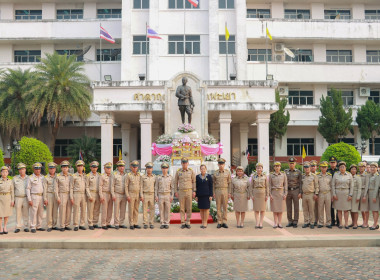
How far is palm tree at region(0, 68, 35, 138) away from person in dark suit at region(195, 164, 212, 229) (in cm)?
2028

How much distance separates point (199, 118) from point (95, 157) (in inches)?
462

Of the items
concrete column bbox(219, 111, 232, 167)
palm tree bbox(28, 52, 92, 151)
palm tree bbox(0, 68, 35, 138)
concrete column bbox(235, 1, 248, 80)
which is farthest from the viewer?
concrete column bbox(235, 1, 248, 80)

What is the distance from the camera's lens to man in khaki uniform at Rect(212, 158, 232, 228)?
10000 mm

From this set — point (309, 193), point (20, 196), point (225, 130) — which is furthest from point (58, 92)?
point (309, 193)

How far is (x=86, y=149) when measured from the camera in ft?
92.6

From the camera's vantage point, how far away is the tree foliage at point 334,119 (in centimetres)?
2766

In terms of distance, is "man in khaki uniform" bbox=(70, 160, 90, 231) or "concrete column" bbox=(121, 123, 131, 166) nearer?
"man in khaki uniform" bbox=(70, 160, 90, 231)

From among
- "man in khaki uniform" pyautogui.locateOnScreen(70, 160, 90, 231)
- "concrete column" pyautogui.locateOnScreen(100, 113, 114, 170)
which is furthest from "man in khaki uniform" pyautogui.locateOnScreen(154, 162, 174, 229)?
"concrete column" pyautogui.locateOnScreen(100, 113, 114, 170)

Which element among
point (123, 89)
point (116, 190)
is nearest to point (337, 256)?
point (116, 190)

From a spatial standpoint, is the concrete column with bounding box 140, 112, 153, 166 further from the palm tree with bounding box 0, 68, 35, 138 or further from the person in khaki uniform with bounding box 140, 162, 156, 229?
the person in khaki uniform with bounding box 140, 162, 156, 229

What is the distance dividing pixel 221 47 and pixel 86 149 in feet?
40.7

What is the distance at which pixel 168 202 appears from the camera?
10.0 meters

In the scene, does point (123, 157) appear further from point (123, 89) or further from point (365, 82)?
point (365, 82)

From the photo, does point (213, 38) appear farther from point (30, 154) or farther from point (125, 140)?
point (30, 154)
